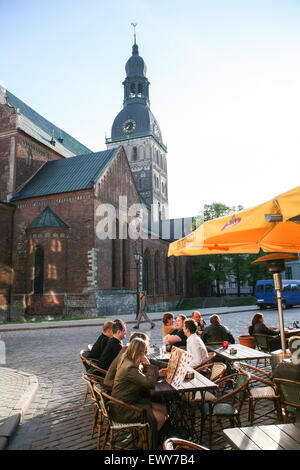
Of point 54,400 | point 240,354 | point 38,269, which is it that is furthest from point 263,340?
point 38,269

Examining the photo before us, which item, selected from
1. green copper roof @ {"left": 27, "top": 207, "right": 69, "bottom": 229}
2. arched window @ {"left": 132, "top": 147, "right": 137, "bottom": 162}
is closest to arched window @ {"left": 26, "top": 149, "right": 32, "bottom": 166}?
green copper roof @ {"left": 27, "top": 207, "right": 69, "bottom": 229}

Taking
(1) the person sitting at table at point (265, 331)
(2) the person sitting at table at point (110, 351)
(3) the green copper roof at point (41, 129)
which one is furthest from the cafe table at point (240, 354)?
(3) the green copper roof at point (41, 129)

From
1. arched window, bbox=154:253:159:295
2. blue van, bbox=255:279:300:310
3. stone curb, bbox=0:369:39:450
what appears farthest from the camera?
arched window, bbox=154:253:159:295

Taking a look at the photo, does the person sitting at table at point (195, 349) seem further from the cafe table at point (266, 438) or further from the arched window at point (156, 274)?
the arched window at point (156, 274)

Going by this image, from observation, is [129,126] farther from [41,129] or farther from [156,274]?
[156,274]

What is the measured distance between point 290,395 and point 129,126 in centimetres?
5402

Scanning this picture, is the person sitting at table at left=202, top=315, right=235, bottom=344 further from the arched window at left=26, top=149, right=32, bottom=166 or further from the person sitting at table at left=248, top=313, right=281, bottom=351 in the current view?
the arched window at left=26, top=149, right=32, bottom=166

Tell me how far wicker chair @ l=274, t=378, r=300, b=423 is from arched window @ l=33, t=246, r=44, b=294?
865 inches

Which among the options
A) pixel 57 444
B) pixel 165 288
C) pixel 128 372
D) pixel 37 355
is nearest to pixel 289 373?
pixel 128 372

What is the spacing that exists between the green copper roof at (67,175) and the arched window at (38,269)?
444 cm

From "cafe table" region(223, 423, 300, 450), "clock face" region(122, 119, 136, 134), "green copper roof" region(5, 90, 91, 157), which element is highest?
"clock face" region(122, 119, 136, 134)

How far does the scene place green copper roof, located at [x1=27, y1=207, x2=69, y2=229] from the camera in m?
23.6

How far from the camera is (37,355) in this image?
932cm

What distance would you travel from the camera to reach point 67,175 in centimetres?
2712
